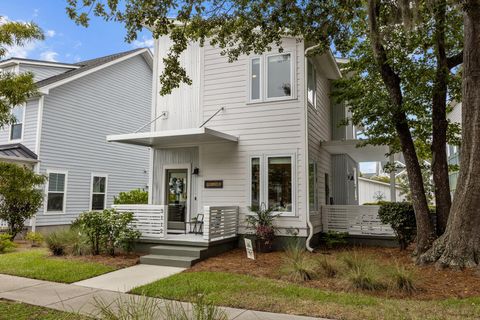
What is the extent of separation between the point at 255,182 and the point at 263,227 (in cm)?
138

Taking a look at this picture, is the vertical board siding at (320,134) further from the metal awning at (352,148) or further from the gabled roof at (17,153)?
the gabled roof at (17,153)

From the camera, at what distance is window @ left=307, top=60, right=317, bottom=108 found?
35.7 feet

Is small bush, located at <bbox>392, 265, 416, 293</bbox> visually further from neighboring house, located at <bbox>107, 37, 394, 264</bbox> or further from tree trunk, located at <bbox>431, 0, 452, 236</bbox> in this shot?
neighboring house, located at <bbox>107, 37, 394, 264</bbox>

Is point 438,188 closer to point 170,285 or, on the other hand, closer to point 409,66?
point 409,66

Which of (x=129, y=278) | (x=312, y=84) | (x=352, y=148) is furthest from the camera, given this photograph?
(x=352, y=148)

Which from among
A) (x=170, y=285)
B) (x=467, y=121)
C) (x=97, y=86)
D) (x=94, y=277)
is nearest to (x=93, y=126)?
(x=97, y=86)

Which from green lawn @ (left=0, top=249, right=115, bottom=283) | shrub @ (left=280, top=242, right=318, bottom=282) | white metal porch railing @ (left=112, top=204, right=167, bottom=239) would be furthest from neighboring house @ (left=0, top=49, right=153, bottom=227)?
shrub @ (left=280, top=242, right=318, bottom=282)

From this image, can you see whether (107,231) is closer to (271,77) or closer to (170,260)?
(170,260)

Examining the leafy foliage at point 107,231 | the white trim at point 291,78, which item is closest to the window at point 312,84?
the white trim at point 291,78

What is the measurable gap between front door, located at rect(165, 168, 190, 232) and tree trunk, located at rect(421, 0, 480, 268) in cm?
667

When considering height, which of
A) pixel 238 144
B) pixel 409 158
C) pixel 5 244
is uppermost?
pixel 238 144

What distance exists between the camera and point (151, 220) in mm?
9523

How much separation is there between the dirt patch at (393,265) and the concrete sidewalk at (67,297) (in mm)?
1783

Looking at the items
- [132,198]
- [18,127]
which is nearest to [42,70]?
[18,127]
